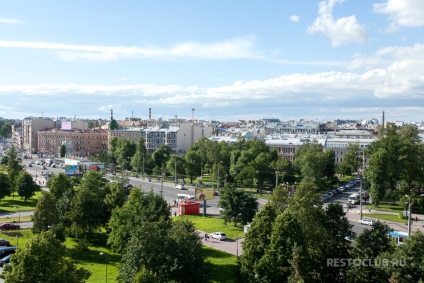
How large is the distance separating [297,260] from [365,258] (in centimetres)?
471

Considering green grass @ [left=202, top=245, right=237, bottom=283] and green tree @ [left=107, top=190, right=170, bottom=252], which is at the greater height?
green tree @ [left=107, top=190, right=170, bottom=252]

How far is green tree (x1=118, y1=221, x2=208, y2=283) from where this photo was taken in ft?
93.6

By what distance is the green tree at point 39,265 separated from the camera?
2383 cm

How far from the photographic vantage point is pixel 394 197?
66.1m

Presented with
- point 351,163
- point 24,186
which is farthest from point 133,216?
point 351,163

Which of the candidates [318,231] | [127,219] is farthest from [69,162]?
[318,231]

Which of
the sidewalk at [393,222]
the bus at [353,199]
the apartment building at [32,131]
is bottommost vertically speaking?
the sidewalk at [393,222]

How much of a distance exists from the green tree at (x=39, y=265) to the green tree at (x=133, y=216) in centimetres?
1110

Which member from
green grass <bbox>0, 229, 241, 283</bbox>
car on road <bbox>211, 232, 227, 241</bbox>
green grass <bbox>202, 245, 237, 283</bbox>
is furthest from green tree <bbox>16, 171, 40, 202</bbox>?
green grass <bbox>202, 245, 237, 283</bbox>

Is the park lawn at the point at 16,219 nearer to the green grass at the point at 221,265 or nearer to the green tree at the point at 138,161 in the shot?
the green grass at the point at 221,265

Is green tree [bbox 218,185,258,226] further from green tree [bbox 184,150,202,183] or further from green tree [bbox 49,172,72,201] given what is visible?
green tree [bbox 184,150,202,183]

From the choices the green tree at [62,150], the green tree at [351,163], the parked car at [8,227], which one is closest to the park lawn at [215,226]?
the parked car at [8,227]

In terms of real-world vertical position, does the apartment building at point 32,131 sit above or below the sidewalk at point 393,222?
above

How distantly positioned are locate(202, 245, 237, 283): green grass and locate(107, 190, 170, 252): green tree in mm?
5763
